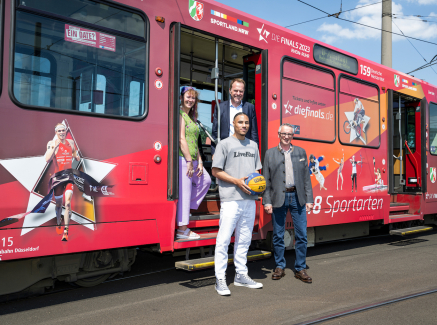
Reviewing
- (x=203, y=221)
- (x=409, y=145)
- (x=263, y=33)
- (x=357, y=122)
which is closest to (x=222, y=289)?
(x=203, y=221)

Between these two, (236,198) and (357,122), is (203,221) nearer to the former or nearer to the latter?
(236,198)

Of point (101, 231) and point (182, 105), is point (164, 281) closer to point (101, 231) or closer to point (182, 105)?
point (101, 231)

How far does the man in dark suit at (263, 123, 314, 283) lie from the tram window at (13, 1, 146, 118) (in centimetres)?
175

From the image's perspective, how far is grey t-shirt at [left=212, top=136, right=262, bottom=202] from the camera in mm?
4254

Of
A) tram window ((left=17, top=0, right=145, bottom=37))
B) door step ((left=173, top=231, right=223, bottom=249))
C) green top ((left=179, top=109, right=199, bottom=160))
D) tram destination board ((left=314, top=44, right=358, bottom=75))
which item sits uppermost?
tram destination board ((left=314, top=44, right=358, bottom=75))

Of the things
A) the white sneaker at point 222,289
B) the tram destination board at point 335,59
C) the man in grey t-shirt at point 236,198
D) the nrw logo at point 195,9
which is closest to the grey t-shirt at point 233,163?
the man in grey t-shirt at point 236,198

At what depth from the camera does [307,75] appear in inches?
232

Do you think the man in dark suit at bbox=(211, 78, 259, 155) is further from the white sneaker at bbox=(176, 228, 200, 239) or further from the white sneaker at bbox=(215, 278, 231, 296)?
the white sneaker at bbox=(215, 278, 231, 296)

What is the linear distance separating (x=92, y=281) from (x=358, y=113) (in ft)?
16.2

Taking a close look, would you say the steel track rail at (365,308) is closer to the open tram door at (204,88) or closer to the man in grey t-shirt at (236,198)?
the man in grey t-shirt at (236,198)

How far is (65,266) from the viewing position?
382 cm

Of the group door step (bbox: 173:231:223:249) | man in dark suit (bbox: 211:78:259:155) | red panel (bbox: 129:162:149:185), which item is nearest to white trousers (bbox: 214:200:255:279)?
door step (bbox: 173:231:223:249)

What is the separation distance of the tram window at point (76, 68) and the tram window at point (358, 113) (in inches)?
143

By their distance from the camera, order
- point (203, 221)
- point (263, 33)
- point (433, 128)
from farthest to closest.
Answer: point (433, 128)
point (263, 33)
point (203, 221)
